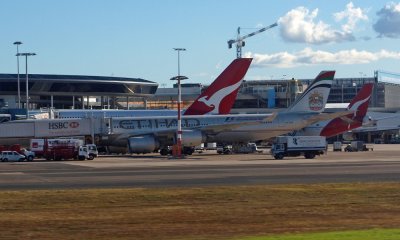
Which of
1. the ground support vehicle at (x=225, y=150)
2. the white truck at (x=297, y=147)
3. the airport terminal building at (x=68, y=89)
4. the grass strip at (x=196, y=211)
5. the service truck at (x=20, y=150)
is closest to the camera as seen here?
the grass strip at (x=196, y=211)

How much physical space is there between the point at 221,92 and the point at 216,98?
937 millimetres

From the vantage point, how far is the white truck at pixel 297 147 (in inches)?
2761

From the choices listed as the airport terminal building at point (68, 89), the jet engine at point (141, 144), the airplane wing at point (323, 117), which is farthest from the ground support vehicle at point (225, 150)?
the airport terminal building at point (68, 89)

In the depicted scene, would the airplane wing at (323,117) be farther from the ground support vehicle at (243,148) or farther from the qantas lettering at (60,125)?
the qantas lettering at (60,125)

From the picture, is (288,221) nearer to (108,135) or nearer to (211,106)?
(108,135)

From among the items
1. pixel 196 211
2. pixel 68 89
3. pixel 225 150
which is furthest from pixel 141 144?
pixel 68 89

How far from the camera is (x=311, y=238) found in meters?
17.2

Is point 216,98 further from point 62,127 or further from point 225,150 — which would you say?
point 62,127

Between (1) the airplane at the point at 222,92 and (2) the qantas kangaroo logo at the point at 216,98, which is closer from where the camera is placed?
(1) the airplane at the point at 222,92

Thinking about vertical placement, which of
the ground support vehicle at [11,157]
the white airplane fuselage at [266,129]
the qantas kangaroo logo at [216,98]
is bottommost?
the ground support vehicle at [11,157]

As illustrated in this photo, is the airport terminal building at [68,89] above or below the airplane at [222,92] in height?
above

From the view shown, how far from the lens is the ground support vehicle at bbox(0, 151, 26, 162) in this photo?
225 feet

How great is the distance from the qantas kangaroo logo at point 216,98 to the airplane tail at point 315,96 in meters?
7.34

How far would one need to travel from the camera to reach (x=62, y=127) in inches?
3120
